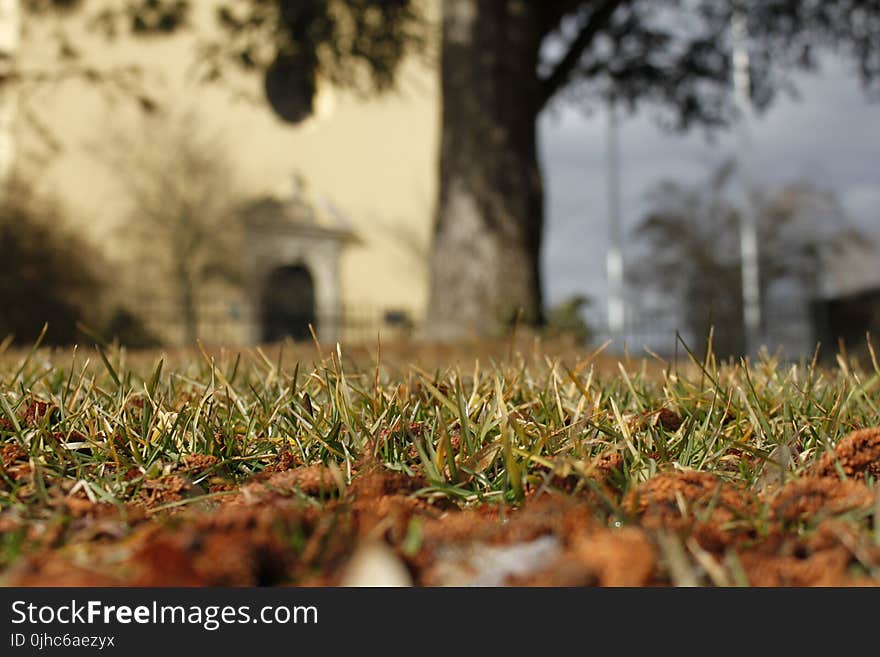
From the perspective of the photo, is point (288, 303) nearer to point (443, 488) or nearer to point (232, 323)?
point (232, 323)

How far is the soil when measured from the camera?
0.77 m

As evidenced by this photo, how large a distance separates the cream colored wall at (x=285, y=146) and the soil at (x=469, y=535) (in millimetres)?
14344

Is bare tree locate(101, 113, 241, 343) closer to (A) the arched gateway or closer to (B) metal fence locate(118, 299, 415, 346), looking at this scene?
(B) metal fence locate(118, 299, 415, 346)

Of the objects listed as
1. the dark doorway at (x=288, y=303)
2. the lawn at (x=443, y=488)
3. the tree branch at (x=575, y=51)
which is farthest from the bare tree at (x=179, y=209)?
the lawn at (x=443, y=488)

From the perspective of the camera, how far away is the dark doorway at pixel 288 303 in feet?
57.0

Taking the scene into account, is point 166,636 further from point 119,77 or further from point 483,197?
point 119,77

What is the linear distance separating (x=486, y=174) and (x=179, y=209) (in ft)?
32.7

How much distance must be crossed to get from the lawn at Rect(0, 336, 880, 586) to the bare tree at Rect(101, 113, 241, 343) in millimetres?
14972

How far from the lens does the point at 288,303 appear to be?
1862cm

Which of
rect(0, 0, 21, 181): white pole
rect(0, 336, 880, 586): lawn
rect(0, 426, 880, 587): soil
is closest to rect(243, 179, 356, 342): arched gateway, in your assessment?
Result: rect(0, 0, 21, 181): white pole

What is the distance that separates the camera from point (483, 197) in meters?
8.77

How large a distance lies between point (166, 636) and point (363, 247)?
19027 mm

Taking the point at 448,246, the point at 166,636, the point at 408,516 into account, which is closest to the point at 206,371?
the point at 408,516

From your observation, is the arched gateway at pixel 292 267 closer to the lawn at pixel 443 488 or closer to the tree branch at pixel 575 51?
the tree branch at pixel 575 51
